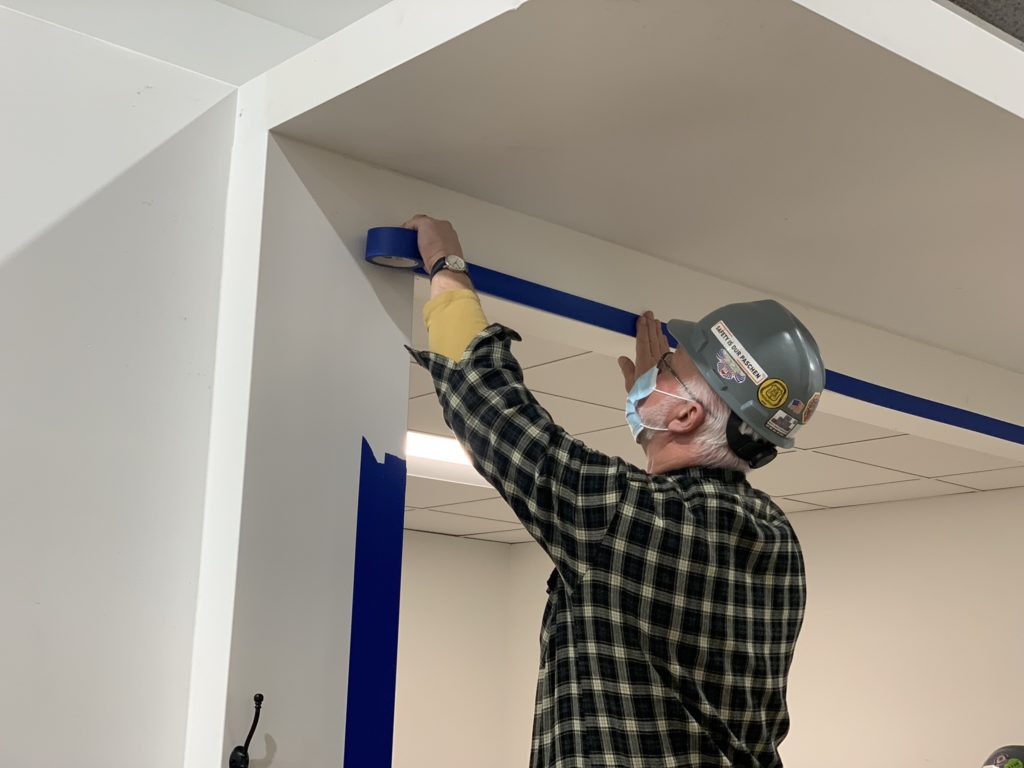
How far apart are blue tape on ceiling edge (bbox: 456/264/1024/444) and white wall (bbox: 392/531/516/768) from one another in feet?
14.2

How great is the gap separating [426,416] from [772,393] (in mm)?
2697

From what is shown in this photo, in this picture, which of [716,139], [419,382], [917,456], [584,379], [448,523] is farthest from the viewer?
[448,523]

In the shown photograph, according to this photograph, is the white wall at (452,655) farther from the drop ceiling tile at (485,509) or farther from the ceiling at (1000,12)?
the ceiling at (1000,12)

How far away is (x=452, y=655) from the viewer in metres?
7.15

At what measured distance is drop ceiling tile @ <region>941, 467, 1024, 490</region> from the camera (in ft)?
15.6

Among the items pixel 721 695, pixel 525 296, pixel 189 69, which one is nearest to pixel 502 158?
pixel 525 296

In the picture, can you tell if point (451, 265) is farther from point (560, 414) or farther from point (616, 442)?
point (616, 442)

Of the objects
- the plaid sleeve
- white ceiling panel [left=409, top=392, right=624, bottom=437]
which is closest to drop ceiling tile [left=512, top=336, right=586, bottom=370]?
white ceiling panel [left=409, top=392, right=624, bottom=437]

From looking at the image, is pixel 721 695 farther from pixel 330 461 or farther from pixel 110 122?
pixel 110 122

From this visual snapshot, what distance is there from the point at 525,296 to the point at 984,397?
71.5 inches

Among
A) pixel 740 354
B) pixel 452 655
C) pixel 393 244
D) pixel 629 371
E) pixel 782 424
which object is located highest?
pixel 393 244

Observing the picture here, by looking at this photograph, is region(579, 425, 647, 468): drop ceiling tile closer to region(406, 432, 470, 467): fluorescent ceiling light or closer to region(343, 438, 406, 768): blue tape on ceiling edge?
region(406, 432, 470, 467): fluorescent ceiling light

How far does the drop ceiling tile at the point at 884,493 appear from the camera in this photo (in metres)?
5.20

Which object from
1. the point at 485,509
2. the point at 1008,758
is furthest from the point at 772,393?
the point at 485,509
